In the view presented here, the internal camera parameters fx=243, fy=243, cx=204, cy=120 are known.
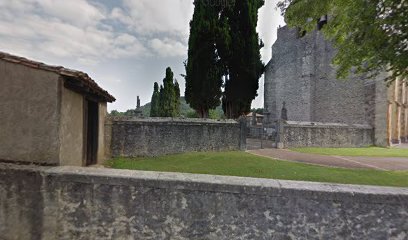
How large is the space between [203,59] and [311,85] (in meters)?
13.9

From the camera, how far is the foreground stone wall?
319 cm

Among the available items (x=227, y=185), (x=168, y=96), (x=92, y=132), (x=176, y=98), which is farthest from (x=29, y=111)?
(x=176, y=98)

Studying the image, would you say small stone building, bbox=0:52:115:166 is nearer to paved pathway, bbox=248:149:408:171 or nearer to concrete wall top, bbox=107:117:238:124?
concrete wall top, bbox=107:117:238:124

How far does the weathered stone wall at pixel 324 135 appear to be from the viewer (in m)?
16.7

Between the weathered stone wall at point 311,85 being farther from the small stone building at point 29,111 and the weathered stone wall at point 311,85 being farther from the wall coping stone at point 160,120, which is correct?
the small stone building at point 29,111

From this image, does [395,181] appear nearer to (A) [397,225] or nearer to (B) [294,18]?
(A) [397,225]

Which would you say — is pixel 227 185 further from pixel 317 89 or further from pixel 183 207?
pixel 317 89

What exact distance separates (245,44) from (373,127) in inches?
501

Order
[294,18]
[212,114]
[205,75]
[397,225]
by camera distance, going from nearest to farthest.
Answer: [397,225] → [294,18] → [205,75] → [212,114]

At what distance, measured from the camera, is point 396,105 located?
898 inches

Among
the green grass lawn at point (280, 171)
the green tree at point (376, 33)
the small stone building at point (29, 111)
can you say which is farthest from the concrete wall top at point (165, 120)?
the small stone building at point (29, 111)

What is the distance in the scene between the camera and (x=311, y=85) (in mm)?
26703

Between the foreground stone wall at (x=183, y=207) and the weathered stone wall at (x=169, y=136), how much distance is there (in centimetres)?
785

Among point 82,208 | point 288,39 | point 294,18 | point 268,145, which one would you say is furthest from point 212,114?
point 82,208
